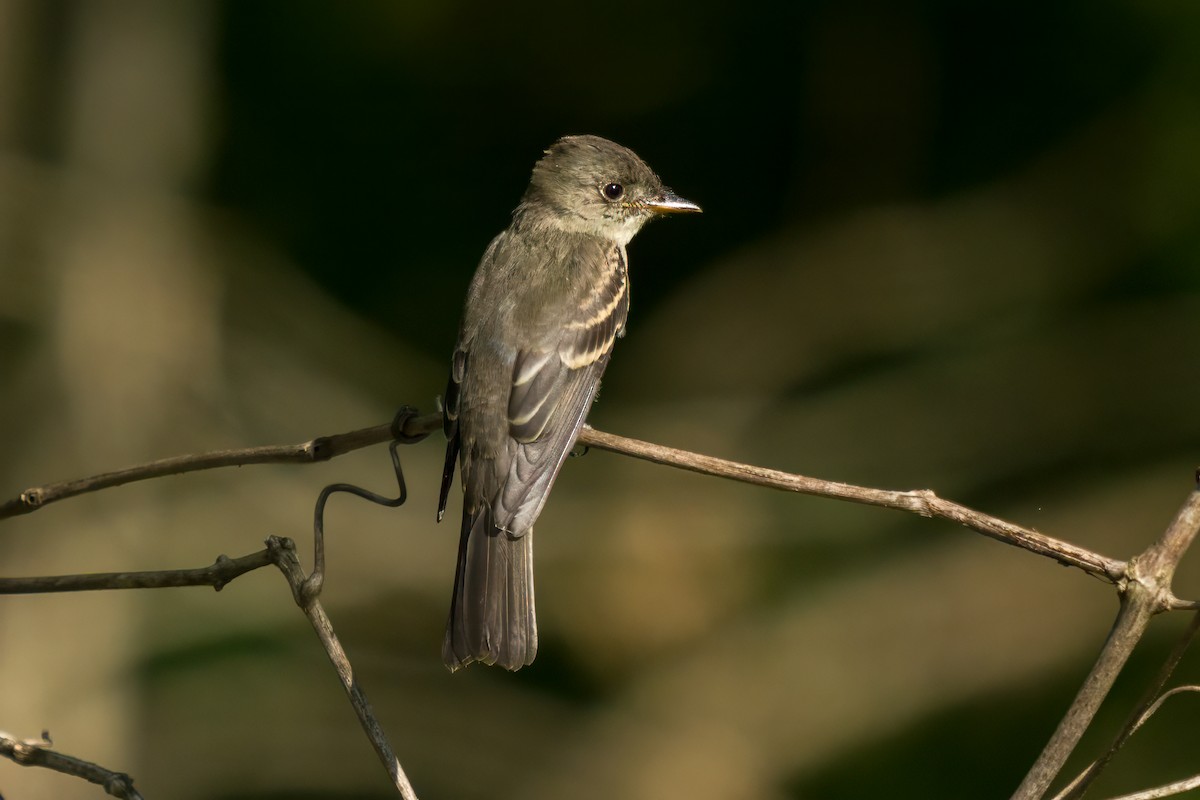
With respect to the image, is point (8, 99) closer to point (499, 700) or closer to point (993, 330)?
point (499, 700)

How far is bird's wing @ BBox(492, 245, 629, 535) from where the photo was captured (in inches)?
139

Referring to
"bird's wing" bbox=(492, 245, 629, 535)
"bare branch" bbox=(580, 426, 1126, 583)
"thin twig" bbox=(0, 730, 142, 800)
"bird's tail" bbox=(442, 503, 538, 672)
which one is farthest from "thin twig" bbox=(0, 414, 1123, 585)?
"bird's wing" bbox=(492, 245, 629, 535)

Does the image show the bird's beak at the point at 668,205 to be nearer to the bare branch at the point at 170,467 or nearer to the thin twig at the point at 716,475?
the thin twig at the point at 716,475

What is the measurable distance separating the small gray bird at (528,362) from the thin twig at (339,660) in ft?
3.11

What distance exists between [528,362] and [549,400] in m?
0.14

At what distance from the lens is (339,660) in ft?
6.36

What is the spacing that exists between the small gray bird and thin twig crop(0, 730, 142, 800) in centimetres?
109

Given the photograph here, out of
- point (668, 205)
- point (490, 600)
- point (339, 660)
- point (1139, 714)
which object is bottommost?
point (1139, 714)

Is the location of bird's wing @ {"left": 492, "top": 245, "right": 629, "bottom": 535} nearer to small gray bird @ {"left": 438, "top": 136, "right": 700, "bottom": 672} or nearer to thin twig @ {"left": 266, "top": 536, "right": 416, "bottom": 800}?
small gray bird @ {"left": 438, "top": 136, "right": 700, "bottom": 672}

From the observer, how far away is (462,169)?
680cm

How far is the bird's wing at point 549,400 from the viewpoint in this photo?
11.6 ft

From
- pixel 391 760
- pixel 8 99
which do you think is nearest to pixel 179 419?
pixel 8 99

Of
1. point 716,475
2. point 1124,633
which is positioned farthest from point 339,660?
point 1124,633

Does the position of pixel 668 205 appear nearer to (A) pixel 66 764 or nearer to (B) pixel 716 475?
(B) pixel 716 475
